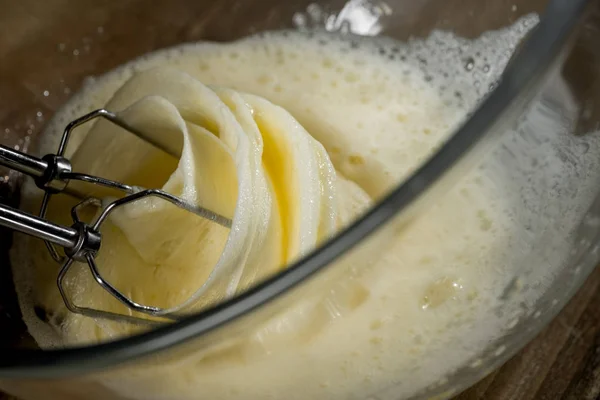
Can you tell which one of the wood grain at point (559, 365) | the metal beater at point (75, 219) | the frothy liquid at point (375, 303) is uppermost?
the metal beater at point (75, 219)

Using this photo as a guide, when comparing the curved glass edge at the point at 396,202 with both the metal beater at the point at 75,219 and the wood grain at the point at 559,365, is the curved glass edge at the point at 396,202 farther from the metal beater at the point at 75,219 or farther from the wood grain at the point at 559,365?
the wood grain at the point at 559,365

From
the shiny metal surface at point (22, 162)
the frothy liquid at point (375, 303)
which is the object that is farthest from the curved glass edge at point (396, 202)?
the shiny metal surface at point (22, 162)

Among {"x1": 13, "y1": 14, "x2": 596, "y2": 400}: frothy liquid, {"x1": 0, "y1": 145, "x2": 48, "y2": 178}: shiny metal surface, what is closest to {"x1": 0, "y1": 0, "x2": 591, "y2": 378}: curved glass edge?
{"x1": 13, "y1": 14, "x2": 596, "y2": 400}: frothy liquid

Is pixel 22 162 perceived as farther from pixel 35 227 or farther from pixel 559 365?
pixel 559 365

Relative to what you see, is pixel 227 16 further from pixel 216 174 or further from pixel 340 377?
pixel 340 377

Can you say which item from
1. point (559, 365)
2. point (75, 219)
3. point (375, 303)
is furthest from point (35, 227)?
point (559, 365)

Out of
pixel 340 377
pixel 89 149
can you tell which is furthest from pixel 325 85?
pixel 340 377
